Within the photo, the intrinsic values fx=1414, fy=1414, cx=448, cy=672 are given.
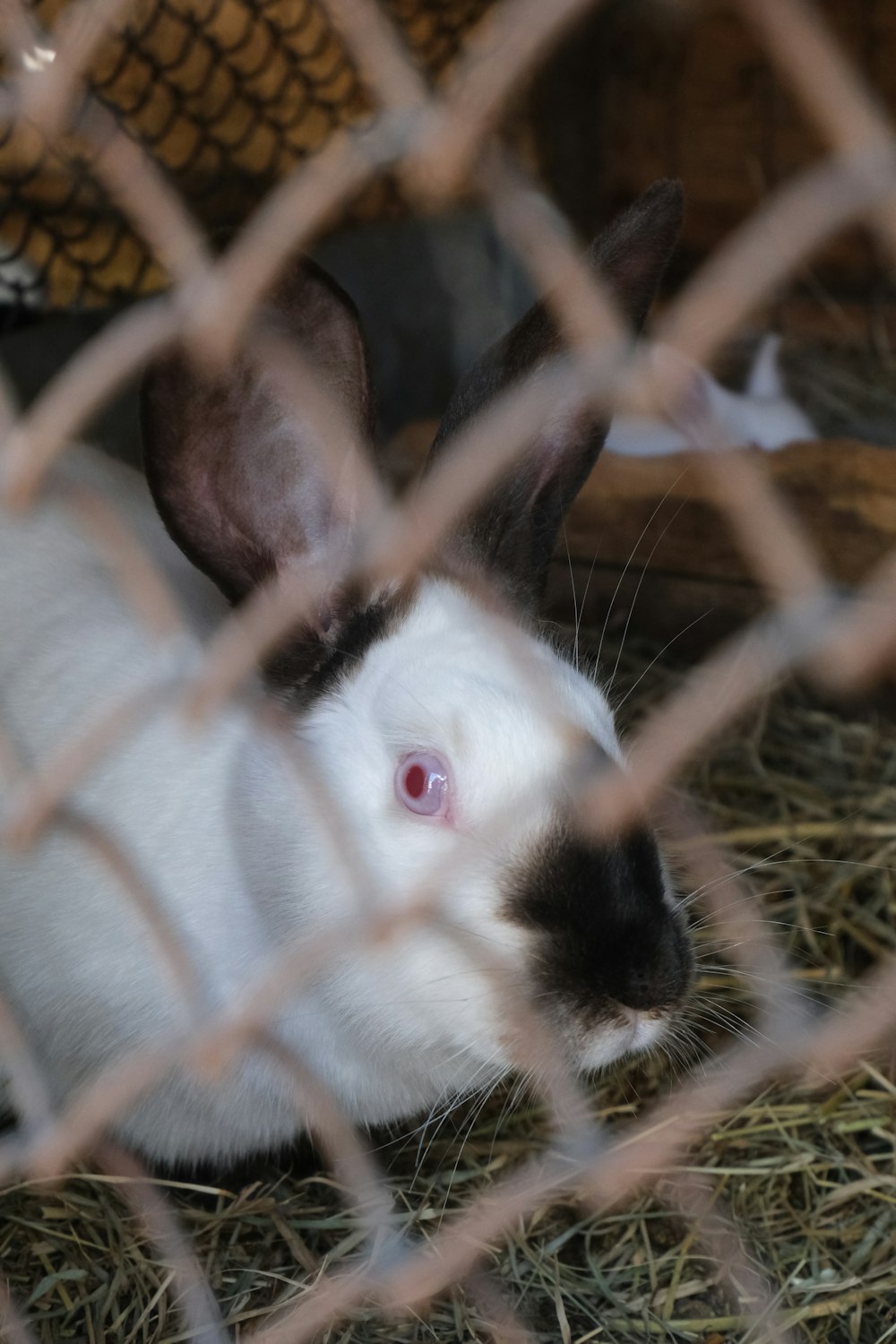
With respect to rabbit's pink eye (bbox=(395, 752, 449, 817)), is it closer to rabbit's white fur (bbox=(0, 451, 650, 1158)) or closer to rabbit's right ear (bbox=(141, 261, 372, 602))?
rabbit's white fur (bbox=(0, 451, 650, 1158))

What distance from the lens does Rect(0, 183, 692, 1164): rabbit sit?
150 cm

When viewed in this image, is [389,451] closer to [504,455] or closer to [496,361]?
[496,361]

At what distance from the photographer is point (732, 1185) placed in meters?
1.98

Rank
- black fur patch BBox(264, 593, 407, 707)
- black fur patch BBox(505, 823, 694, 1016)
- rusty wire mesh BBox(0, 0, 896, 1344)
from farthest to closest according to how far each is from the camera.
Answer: black fur patch BBox(264, 593, 407, 707), black fur patch BBox(505, 823, 694, 1016), rusty wire mesh BBox(0, 0, 896, 1344)

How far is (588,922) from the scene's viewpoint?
1471mm

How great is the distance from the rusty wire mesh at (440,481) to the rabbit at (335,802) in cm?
5

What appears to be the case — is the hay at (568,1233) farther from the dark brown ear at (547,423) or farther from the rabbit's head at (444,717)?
the dark brown ear at (547,423)

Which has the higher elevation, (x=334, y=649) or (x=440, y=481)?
(x=440, y=481)

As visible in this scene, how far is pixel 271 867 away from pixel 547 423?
67cm

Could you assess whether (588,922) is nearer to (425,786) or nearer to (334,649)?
(425,786)

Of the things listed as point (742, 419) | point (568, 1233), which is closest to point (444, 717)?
point (568, 1233)

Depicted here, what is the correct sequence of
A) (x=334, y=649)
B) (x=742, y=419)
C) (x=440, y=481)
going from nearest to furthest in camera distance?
(x=440, y=481), (x=334, y=649), (x=742, y=419)

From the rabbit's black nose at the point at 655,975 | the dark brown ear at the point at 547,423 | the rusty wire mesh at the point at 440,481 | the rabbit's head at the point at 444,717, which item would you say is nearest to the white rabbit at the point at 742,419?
the dark brown ear at the point at 547,423

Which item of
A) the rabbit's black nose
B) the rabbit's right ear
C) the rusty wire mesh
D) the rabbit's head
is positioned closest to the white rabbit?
the rabbit's head
